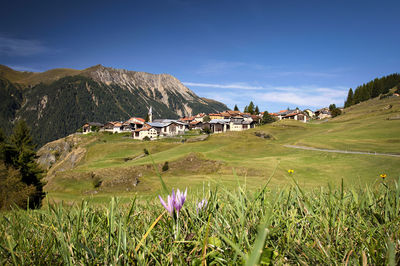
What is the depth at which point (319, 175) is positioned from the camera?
82.5 feet

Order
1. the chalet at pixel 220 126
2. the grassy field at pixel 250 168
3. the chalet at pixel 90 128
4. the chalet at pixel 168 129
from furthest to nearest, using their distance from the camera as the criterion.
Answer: the chalet at pixel 90 128 → the chalet at pixel 220 126 → the chalet at pixel 168 129 → the grassy field at pixel 250 168

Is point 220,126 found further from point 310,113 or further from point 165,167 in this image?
point 310,113

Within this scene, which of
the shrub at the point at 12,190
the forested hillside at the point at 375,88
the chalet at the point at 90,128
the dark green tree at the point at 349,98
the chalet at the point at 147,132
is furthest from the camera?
the dark green tree at the point at 349,98

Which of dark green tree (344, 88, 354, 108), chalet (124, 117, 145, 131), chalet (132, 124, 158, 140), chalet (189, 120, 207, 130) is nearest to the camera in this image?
chalet (132, 124, 158, 140)


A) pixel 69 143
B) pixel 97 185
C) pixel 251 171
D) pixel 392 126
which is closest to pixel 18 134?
pixel 97 185

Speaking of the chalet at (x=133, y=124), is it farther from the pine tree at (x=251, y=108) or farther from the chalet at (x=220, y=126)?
the pine tree at (x=251, y=108)

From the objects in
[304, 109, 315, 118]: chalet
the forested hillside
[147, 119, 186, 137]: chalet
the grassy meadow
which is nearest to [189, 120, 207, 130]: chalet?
[147, 119, 186, 137]: chalet

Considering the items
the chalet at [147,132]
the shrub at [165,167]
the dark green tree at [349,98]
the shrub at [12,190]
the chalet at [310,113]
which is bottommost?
the shrub at [165,167]

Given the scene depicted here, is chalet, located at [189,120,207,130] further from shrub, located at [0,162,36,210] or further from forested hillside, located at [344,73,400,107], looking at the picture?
shrub, located at [0,162,36,210]

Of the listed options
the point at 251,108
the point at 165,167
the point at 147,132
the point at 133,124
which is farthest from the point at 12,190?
the point at 251,108

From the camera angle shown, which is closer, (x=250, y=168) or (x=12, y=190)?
(x=12, y=190)

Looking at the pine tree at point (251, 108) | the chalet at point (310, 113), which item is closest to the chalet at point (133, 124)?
the pine tree at point (251, 108)

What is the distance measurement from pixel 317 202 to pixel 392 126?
66.1 metres

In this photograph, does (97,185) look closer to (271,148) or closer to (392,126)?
(271,148)
